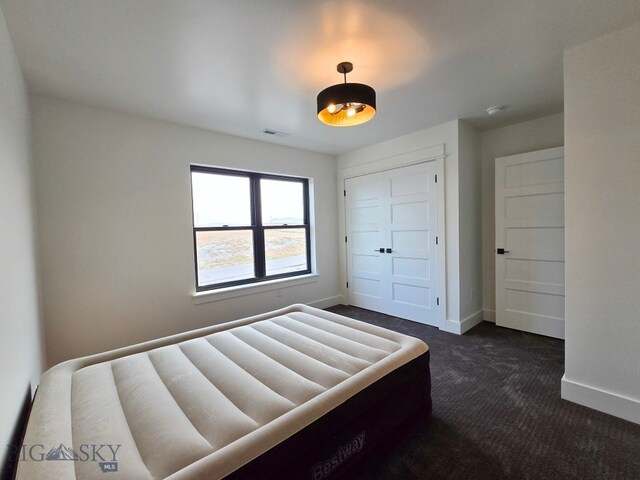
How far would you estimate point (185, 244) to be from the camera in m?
3.14

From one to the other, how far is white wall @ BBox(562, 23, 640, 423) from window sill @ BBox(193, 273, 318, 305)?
3039 millimetres

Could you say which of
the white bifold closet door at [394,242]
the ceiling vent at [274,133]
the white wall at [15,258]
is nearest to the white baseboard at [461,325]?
the white bifold closet door at [394,242]

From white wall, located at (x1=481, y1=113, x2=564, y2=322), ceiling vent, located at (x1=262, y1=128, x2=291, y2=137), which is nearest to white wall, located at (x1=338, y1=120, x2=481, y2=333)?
white wall, located at (x1=481, y1=113, x2=564, y2=322)

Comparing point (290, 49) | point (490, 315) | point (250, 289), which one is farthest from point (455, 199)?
point (250, 289)

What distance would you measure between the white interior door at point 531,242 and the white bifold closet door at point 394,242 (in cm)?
84

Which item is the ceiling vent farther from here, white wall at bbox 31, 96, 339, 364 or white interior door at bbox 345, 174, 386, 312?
white interior door at bbox 345, 174, 386, 312

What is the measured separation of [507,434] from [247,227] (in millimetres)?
3300

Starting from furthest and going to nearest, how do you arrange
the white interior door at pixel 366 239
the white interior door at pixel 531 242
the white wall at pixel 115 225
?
1. the white interior door at pixel 366 239
2. the white interior door at pixel 531 242
3. the white wall at pixel 115 225

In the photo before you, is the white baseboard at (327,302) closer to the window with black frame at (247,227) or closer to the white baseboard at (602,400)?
the window with black frame at (247,227)

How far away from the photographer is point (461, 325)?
3346 mm

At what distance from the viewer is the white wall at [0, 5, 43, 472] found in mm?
1275

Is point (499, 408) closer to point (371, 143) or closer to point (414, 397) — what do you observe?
point (414, 397)

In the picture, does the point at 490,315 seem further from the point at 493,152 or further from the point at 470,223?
the point at 493,152

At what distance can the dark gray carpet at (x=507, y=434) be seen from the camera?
148 cm
